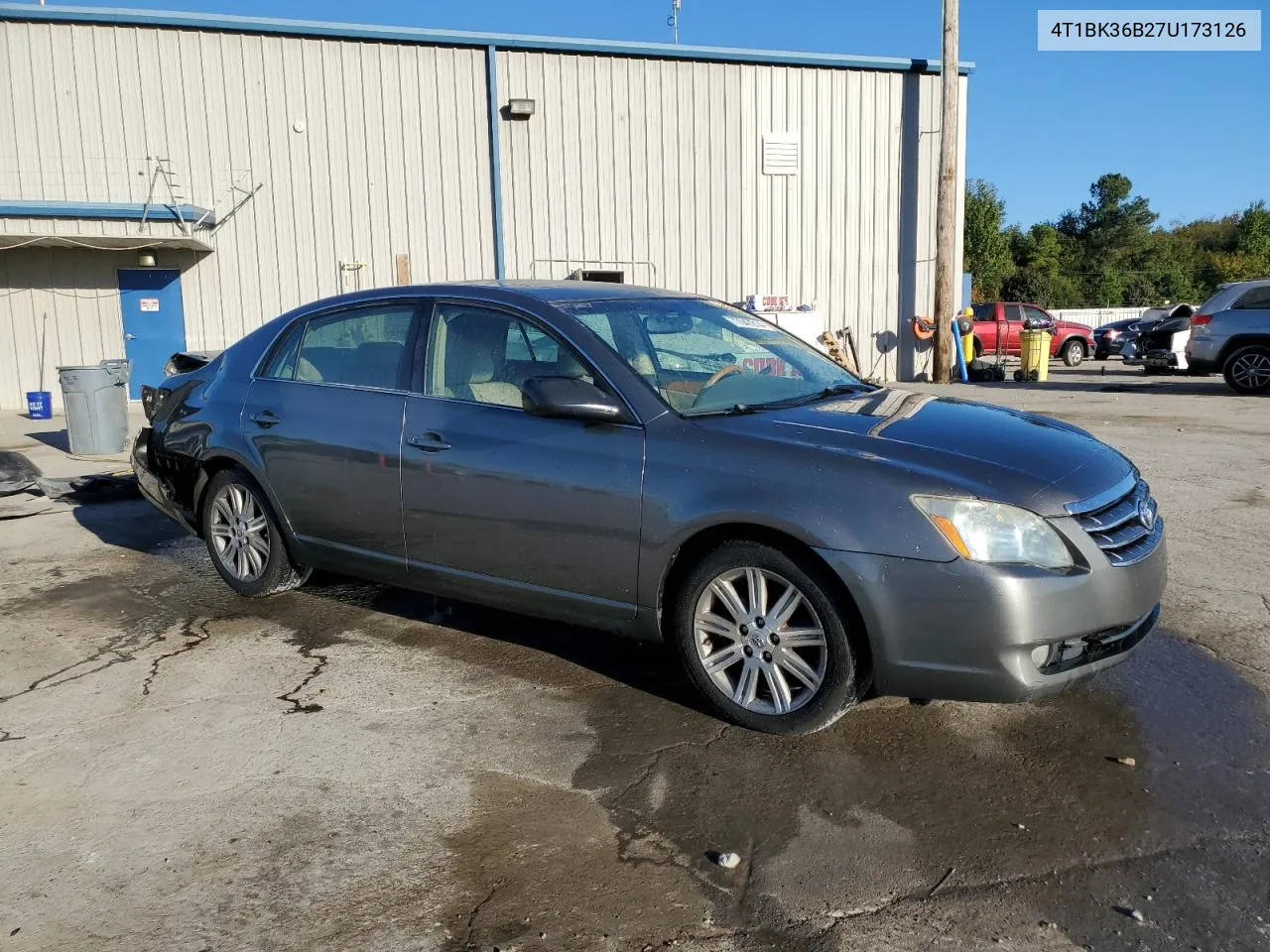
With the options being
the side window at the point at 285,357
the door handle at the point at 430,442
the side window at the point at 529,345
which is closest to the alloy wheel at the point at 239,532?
the side window at the point at 285,357

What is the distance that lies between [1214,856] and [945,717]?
1.09 metres

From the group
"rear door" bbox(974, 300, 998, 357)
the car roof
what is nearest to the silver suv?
"rear door" bbox(974, 300, 998, 357)

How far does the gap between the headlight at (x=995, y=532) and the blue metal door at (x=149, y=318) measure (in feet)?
52.8

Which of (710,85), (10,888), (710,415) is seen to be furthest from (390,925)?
(710,85)

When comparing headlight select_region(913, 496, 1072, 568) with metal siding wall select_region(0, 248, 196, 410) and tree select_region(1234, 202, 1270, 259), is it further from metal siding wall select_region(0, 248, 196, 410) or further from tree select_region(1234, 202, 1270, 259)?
tree select_region(1234, 202, 1270, 259)

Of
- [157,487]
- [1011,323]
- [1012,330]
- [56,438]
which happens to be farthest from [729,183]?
[157,487]

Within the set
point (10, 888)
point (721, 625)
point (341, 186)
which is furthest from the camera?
point (341, 186)

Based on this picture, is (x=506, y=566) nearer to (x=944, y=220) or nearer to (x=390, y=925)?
(x=390, y=925)

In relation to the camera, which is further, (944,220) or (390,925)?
(944,220)

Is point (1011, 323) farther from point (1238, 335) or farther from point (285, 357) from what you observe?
point (285, 357)

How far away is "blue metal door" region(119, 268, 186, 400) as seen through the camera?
16859mm

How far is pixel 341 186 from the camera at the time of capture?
17.2 metres

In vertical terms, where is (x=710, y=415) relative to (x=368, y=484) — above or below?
above

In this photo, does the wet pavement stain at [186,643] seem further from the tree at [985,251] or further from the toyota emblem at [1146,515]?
the tree at [985,251]
